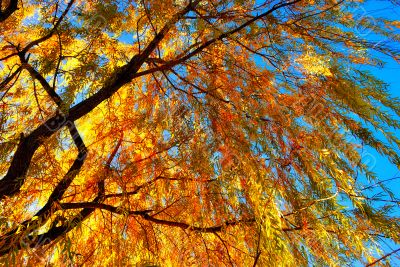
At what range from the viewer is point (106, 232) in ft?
7.86

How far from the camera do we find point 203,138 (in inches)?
81.0

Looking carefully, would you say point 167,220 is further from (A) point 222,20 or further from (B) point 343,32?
(B) point 343,32

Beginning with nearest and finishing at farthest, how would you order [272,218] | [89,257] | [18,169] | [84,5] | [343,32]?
[272,218] → [18,169] → [343,32] → [89,257] → [84,5]

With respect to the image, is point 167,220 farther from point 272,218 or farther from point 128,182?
point 272,218

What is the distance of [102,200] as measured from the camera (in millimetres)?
2258

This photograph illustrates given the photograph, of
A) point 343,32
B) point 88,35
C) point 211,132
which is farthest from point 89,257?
point 343,32

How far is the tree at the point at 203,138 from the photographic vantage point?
1.53m

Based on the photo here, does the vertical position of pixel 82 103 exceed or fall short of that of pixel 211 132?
it exceeds it

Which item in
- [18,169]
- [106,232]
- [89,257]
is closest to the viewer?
[18,169]

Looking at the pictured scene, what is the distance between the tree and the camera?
1532mm

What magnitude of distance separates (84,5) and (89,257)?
1.82 meters

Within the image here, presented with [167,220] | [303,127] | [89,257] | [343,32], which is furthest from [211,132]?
[89,257]

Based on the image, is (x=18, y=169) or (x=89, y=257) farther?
(x=89, y=257)

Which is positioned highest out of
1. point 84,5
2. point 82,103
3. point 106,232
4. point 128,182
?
point 84,5
